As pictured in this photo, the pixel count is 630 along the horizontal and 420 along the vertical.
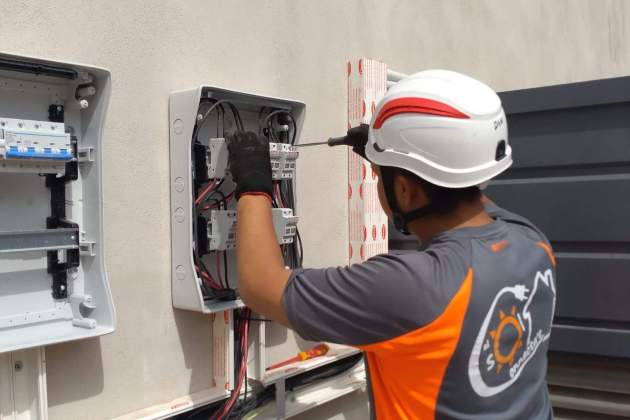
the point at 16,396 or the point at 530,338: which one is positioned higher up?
the point at 530,338

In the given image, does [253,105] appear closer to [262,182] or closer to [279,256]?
[262,182]

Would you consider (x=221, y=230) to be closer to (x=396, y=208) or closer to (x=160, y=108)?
(x=160, y=108)

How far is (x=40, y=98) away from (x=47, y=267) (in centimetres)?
42

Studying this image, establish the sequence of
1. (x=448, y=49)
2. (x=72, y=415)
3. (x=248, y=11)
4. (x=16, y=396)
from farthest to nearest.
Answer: (x=448, y=49), (x=248, y=11), (x=72, y=415), (x=16, y=396)

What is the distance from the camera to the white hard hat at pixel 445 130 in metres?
1.30

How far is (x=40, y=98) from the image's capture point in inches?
57.8

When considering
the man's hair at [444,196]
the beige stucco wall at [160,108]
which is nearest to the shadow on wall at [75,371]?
the beige stucco wall at [160,108]

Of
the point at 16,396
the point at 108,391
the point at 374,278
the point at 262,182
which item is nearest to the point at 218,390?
the point at 108,391

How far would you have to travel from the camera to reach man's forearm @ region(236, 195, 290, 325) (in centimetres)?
130

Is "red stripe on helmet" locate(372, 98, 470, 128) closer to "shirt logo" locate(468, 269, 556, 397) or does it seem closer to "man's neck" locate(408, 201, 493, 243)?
"man's neck" locate(408, 201, 493, 243)

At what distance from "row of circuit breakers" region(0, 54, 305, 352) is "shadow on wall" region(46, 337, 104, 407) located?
10cm

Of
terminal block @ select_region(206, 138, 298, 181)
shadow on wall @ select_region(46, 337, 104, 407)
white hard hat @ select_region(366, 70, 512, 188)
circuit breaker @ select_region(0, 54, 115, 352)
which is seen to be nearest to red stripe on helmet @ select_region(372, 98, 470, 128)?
white hard hat @ select_region(366, 70, 512, 188)

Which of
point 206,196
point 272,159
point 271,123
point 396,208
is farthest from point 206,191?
point 396,208

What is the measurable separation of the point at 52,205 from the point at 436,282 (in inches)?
38.4
